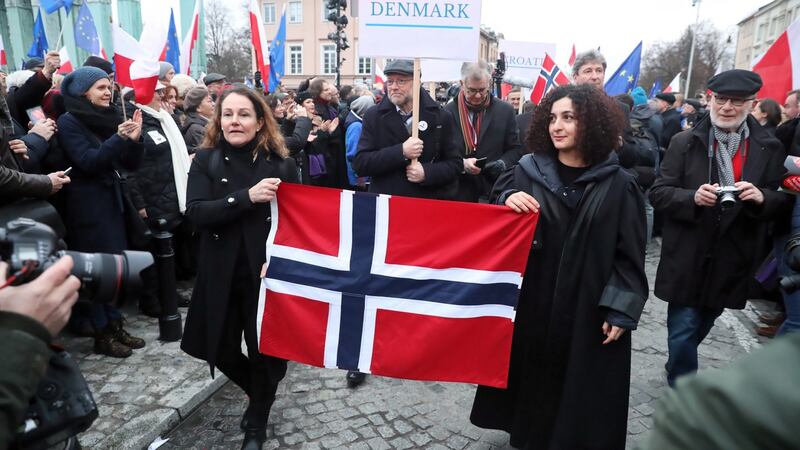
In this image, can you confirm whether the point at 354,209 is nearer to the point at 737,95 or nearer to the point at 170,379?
the point at 170,379

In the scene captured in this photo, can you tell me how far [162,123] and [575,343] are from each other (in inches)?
162

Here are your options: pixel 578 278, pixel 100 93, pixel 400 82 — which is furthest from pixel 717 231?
pixel 100 93

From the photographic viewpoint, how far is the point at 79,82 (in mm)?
4156

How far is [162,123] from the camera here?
16.7 ft

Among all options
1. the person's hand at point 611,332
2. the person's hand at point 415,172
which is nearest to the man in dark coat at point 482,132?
the person's hand at point 415,172

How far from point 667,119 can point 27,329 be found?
34.2 ft

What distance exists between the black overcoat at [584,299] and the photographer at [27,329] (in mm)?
2099

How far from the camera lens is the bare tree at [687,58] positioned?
4981 centimetres

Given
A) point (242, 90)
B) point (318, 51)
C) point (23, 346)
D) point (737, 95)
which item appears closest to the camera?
point (23, 346)

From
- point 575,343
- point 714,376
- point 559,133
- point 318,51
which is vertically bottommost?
point 575,343

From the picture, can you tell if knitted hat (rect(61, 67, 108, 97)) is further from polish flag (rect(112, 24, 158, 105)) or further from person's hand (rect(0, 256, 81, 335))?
person's hand (rect(0, 256, 81, 335))

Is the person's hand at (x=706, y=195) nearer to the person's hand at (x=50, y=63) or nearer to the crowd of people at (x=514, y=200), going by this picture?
the crowd of people at (x=514, y=200)

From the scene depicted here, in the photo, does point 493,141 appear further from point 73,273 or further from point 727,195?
point 73,273

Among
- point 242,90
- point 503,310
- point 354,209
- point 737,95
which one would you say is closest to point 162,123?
point 242,90
